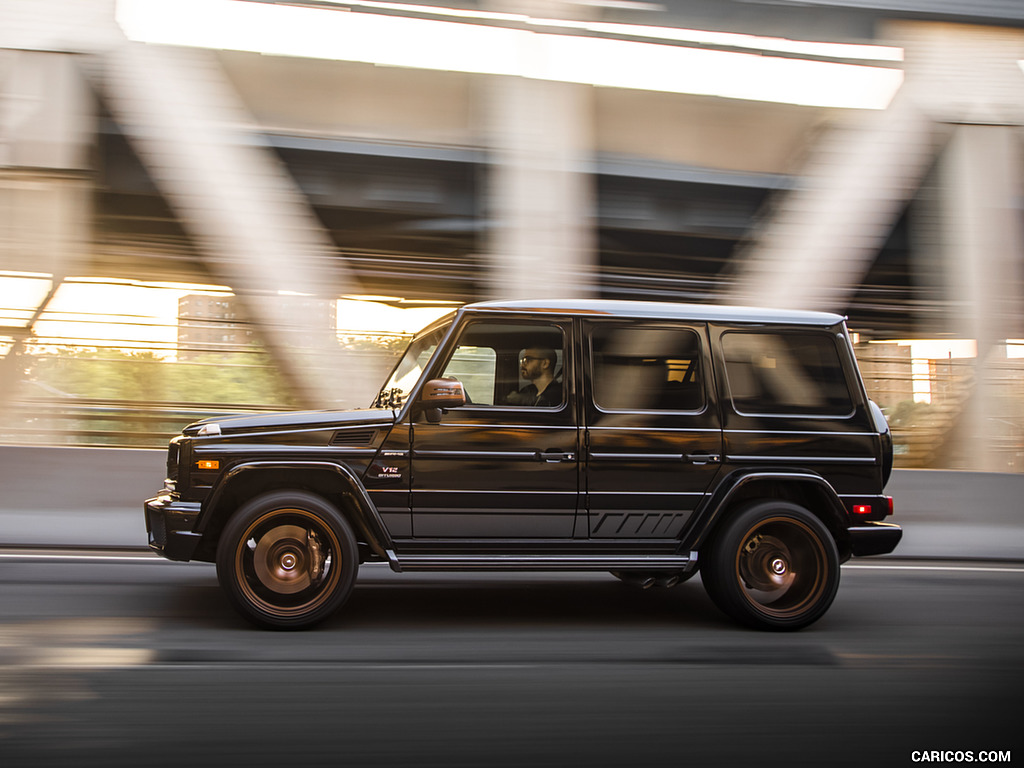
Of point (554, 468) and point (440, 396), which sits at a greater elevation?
point (440, 396)

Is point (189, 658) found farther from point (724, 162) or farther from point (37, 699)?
point (724, 162)

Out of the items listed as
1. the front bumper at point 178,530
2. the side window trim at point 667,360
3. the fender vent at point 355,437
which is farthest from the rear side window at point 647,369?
the front bumper at point 178,530

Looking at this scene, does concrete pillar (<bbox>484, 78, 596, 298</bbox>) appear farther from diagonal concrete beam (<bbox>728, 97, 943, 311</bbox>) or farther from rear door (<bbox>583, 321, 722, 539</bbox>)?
rear door (<bbox>583, 321, 722, 539</bbox>)

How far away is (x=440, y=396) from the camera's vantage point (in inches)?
197

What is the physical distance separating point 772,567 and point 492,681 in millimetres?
2183

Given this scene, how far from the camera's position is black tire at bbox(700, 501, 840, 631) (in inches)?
212

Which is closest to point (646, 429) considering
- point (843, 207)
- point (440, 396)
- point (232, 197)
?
point (440, 396)

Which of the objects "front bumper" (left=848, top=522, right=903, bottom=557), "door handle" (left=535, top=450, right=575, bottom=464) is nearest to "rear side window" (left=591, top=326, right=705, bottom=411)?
"door handle" (left=535, top=450, right=575, bottom=464)

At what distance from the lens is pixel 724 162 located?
11.5 m

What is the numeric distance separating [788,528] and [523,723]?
2544 millimetres

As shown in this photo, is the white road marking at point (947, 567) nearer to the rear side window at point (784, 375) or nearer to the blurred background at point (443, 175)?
the blurred background at point (443, 175)

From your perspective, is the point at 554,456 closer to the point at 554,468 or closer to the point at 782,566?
the point at 554,468

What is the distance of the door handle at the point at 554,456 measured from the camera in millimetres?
5266

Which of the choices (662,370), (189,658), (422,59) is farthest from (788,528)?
(422,59)
